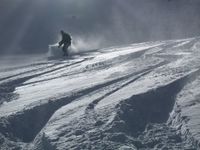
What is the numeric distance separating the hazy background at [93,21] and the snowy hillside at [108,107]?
376 inches

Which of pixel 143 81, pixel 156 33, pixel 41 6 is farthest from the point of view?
pixel 41 6

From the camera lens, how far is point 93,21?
97.5 ft

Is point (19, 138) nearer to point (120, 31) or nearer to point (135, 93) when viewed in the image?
point (135, 93)

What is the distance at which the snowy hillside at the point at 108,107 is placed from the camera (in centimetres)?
754

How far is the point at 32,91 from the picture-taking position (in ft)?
36.7

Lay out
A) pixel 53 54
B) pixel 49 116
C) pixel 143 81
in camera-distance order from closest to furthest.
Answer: pixel 49 116, pixel 143 81, pixel 53 54

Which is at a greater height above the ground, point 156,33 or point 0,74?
point 156,33

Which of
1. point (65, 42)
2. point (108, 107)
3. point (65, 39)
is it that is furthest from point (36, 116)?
point (65, 39)

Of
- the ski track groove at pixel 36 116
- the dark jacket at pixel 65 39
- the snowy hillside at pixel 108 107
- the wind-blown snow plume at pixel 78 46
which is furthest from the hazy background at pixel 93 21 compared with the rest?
the ski track groove at pixel 36 116

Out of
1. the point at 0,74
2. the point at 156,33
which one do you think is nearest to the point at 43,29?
the point at 156,33

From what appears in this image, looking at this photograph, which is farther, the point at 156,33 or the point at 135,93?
the point at 156,33

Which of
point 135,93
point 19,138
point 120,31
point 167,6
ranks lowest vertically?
point 19,138

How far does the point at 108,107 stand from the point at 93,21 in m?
21.4

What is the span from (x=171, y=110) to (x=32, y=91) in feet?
13.7
